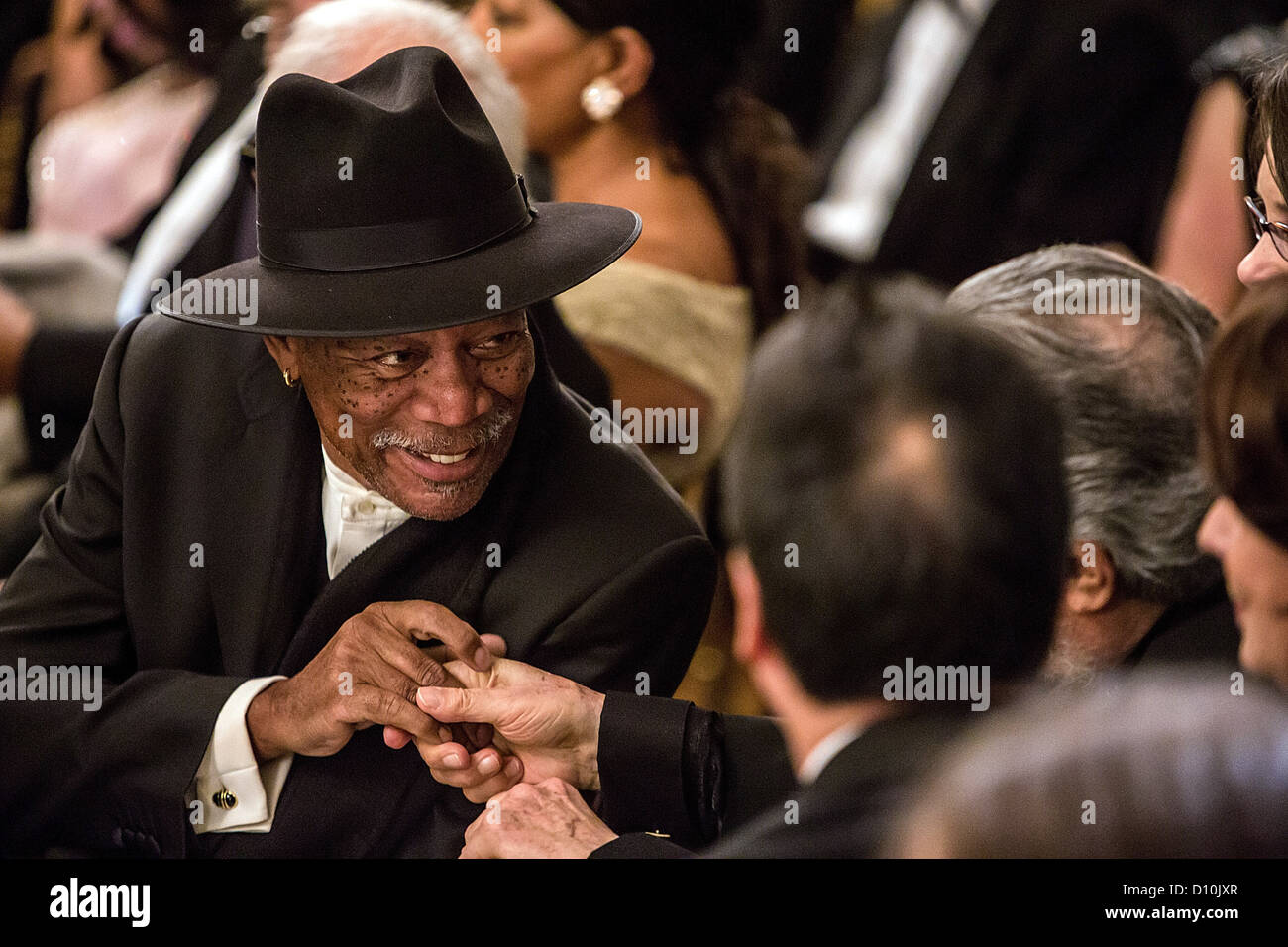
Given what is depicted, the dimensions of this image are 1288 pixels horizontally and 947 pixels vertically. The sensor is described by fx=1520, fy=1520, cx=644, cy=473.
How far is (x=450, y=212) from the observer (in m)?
2.07

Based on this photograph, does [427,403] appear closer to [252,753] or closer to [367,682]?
[367,682]

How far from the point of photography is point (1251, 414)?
186 centimetres

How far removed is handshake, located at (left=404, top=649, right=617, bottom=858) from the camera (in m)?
2.15

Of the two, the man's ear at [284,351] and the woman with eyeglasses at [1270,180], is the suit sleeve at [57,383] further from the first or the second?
the woman with eyeglasses at [1270,180]

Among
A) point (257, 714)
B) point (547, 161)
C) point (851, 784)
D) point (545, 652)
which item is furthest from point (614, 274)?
point (851, 784)

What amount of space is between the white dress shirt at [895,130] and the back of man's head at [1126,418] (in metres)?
0.83

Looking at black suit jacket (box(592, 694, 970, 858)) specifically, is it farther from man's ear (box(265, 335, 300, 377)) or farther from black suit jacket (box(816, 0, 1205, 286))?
black suit jacket (box(816, 0, 1205, 286))

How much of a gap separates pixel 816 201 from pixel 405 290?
1250mm

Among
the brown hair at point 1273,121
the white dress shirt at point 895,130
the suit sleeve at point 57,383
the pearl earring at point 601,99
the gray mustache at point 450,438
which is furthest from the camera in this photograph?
the white dress shirt at point 895,130

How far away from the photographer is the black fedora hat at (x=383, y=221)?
79.2 inches

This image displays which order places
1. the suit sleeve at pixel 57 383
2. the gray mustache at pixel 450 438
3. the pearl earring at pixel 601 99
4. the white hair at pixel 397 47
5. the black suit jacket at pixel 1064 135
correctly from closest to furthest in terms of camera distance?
the gray mustache at pixel 450 438
the white hair at pixel 397 47
the suit sleeve at pixel 57 383
the pearl earring at pixel 601 99
the black suit jacket at pixel 1064 135

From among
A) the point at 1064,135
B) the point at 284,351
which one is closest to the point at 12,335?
the point at 284,351

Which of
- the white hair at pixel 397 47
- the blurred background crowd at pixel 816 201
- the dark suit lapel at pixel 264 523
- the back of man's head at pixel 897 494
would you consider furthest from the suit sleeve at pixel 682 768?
the white hair at pixel 397 47
